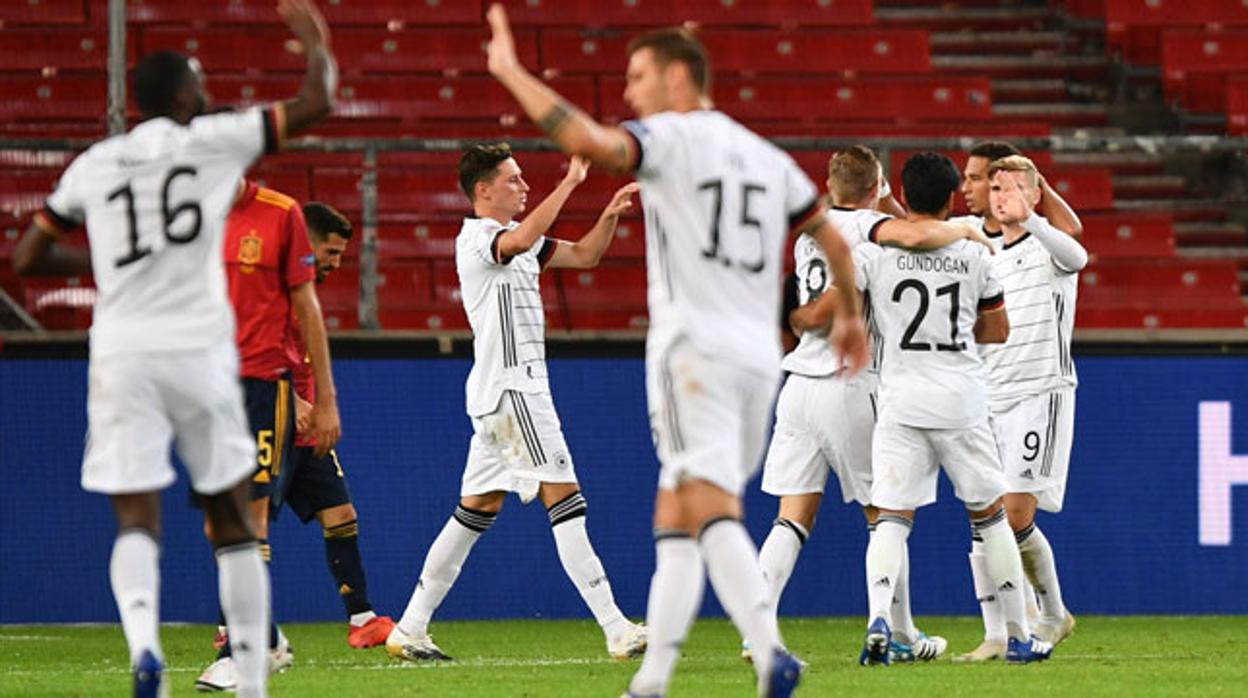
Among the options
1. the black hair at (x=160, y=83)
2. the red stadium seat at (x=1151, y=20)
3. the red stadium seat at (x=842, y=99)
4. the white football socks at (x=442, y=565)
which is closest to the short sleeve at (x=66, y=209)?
the black hair at (x=160, y=83)

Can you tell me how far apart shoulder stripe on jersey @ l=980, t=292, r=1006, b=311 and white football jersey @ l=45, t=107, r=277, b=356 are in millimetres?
3500

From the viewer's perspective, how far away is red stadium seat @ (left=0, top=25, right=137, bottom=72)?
14.7 meters

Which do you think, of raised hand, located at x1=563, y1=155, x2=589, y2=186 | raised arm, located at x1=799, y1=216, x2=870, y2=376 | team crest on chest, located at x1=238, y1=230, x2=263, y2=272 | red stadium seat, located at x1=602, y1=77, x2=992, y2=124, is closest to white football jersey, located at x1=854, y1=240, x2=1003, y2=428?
raised hand, located at x1=563, y1=155, x2=589, y2=186

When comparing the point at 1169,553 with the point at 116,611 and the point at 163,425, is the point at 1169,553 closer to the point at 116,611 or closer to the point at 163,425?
the point at 116,611

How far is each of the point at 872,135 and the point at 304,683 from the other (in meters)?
7.43

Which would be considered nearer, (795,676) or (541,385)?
(795,676)

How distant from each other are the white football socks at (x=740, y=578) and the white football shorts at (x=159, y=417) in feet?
4.43

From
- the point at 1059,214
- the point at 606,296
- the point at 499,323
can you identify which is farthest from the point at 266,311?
the point at 606,296

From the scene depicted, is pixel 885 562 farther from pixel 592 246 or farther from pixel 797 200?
pixel 797 200

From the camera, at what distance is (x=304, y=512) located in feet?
32.0

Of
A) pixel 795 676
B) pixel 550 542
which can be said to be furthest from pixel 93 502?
pixel 795 676

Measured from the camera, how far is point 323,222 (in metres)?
9.65

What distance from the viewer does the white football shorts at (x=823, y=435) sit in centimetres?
917

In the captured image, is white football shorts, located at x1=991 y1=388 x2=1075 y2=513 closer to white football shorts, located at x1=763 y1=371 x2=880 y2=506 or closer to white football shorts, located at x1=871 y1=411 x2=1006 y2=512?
white football shorts, located at x1=763 y1=371 x2=880 y2=506
